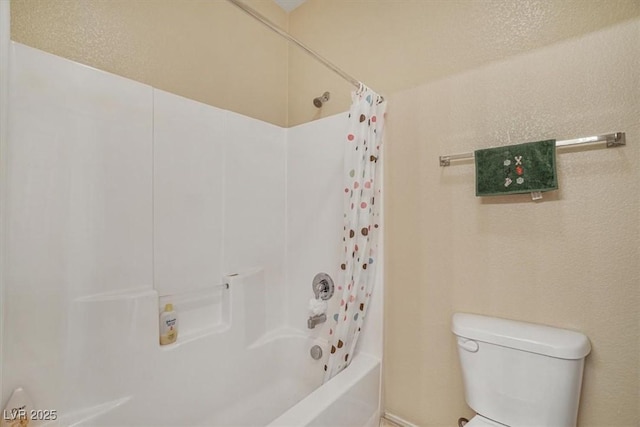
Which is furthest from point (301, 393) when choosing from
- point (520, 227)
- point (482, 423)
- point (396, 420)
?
point (520, 227)

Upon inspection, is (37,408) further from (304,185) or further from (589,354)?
(589,354)

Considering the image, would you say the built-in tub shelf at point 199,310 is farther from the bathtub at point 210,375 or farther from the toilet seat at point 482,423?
the toilet seat at point 482,423

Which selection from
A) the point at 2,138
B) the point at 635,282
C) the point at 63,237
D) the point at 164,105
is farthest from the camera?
the point at 164,105

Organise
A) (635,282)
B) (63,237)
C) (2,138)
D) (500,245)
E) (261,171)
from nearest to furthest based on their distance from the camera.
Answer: (2,138)
(635,282)
(63,237)
(500,245)
(261,171)

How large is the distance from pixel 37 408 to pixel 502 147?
2.06 meters

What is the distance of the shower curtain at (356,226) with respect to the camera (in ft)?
4.91

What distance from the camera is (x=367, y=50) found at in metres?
1.78

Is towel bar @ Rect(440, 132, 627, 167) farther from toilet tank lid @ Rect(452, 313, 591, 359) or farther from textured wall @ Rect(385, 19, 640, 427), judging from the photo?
toilet tank lid @ Rect(452, 313, 591, 359)

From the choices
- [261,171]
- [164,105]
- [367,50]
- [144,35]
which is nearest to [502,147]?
[367,50]

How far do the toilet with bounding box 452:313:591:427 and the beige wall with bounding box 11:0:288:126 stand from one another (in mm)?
1841

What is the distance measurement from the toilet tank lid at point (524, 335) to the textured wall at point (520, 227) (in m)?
0.05

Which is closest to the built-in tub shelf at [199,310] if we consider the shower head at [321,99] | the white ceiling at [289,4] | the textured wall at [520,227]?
the textured wall at [520,227]

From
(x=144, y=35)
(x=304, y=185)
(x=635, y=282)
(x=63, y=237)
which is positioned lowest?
(x=635, y=282)

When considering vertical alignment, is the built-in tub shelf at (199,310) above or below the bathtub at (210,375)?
above
